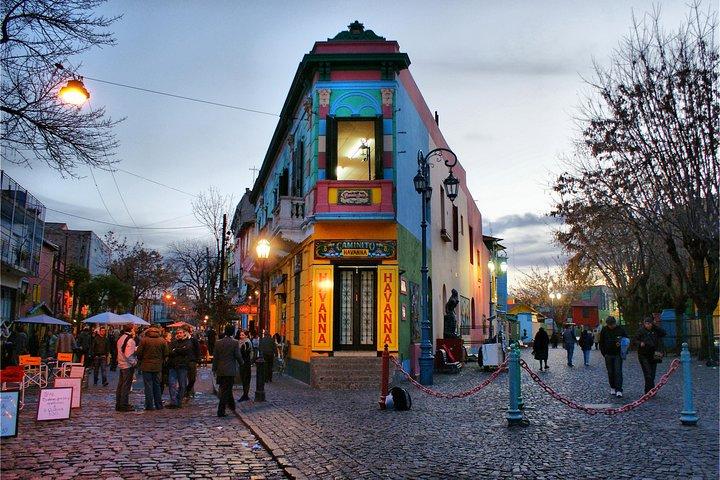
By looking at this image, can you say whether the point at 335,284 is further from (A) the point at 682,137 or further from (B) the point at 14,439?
(A) the point at 682,137

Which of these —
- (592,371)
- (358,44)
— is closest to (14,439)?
(358,44)

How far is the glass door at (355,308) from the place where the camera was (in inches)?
760

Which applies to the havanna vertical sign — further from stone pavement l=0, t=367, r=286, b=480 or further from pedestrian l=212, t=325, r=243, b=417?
stone pavement l=0, t=367, r=286, b=480

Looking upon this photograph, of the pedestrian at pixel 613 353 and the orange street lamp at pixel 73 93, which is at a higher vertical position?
the orange street lamp at pixel 73 93

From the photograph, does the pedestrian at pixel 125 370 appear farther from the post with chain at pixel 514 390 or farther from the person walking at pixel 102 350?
the post with chain at pixel 514 390

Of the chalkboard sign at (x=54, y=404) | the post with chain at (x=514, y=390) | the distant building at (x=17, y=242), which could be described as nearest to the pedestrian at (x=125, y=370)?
the chalkboard sign at (x=54, y=404)

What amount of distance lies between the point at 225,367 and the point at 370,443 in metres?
4.65

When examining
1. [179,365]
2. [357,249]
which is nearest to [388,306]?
[357,249]

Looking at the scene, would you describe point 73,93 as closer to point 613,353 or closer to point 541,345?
point 613,353

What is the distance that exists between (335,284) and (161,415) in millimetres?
7520

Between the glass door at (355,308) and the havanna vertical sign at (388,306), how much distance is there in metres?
0.21

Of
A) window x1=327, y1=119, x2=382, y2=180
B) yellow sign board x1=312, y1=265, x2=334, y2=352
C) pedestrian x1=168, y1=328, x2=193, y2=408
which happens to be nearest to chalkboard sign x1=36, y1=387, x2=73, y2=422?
pedestrian x1=168, y1=328, x2=193, y2=408

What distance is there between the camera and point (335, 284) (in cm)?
1942

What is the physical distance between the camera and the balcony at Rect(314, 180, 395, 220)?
18938mm
